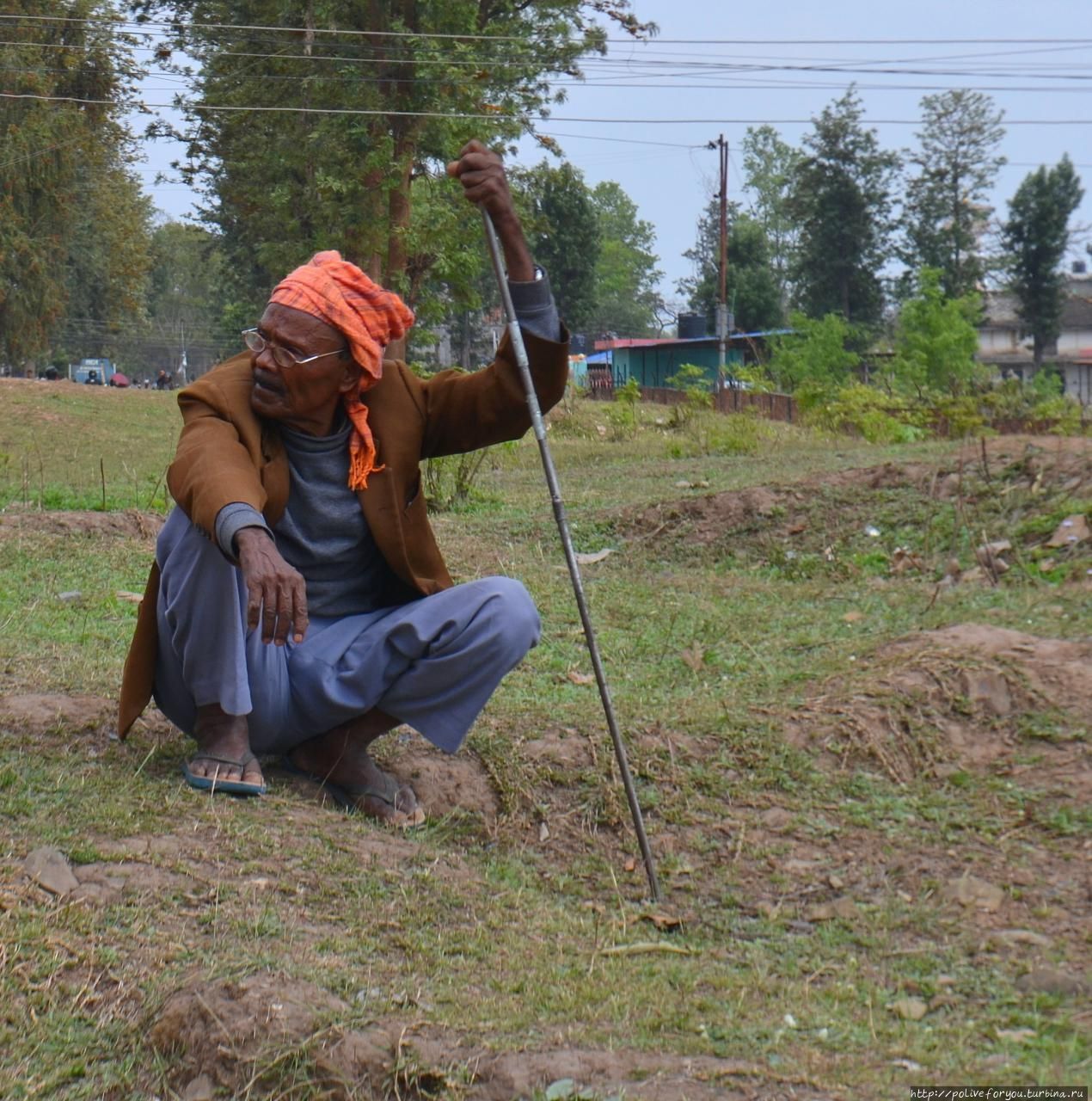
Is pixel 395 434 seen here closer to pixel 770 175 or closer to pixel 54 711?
pixel 54 711

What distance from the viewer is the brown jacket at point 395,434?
3.58m

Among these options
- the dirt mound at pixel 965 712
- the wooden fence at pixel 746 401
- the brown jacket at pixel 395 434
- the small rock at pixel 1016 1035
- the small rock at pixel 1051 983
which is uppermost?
Answer: the brown jacket at pixel 395 434

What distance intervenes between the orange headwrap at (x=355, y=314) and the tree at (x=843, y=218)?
143 ft

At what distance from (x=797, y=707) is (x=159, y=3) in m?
24.9

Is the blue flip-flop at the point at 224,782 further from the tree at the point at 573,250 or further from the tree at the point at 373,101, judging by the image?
the tree at the point at 573,250

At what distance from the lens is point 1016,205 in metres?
46.1

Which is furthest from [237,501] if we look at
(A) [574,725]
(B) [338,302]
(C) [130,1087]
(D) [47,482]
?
(D) [47,482]

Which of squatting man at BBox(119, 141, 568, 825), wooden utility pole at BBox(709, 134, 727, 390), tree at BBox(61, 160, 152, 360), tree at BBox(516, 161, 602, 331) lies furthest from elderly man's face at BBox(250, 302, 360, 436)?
tree at BBox(516, 161, 602, 331)

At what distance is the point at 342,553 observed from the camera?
149 inches

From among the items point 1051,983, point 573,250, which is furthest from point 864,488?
point 573,250

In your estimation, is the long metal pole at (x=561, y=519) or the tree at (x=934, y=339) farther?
the tree at (x=934, y=339)

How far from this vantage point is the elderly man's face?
3.59 m

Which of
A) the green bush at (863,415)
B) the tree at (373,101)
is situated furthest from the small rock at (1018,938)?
the tree at (373,101)

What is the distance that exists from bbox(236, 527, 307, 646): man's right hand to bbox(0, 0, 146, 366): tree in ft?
87.2
